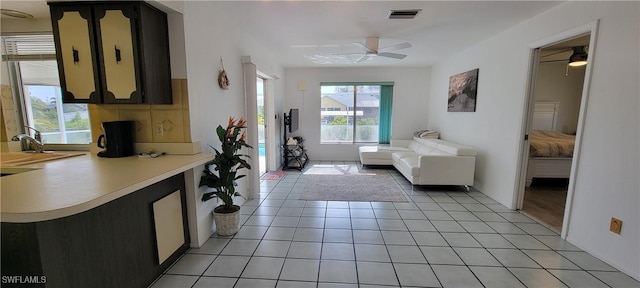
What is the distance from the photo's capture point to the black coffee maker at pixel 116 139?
2.01 metres

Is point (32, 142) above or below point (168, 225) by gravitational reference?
above

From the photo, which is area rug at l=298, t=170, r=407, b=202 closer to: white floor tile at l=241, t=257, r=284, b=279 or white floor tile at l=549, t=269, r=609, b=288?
white floor tile at l=241, t=257, r=284, b=279

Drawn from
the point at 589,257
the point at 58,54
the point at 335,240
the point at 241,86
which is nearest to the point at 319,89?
the point at 241,86

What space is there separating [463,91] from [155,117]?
14.8ft

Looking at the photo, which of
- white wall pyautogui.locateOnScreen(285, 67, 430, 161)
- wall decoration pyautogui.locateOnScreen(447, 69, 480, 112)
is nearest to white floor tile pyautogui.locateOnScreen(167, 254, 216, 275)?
wall decoration pyautogui.locateOnScreen(447, 69, 480, 112)

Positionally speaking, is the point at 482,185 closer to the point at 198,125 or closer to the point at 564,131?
the point at 564,131

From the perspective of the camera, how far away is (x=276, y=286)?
1786mm

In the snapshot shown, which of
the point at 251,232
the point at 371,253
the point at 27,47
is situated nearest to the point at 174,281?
the point at 251,232

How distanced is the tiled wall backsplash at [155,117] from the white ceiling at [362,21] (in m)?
0.86

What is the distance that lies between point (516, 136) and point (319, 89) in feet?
13.4

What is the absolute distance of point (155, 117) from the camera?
2184 millimetres

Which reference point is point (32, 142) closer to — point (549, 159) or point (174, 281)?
point (174, 281)

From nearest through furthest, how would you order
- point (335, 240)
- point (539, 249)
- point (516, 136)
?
point (539, 249) < point (335, 240) < point (516, 136)

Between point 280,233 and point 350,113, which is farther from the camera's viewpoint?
point 350,113
